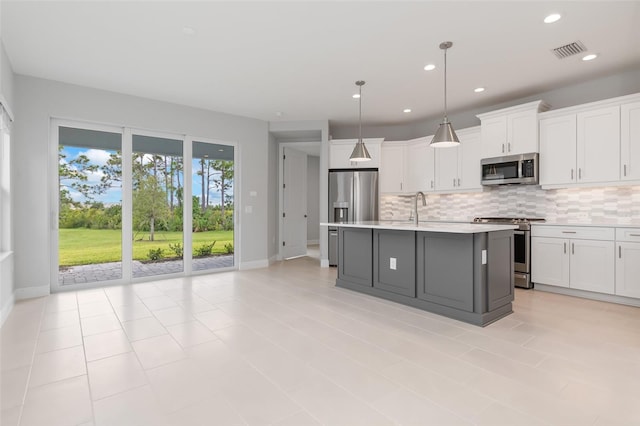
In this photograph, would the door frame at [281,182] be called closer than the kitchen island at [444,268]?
No

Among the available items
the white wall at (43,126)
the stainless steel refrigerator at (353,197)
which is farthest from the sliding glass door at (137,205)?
the stainless steel refrigerator at (353,197)

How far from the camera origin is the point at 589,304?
12.5 feet

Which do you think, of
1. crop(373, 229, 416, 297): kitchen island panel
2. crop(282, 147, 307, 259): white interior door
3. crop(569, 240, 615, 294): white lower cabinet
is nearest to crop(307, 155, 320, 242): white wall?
crop(282, 147, 307, 259): white interior door

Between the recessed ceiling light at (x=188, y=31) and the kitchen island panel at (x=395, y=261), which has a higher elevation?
the recessed ceiling light at (x=188, y=31)

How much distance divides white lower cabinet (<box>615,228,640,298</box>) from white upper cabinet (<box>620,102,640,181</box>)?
0.69 metres

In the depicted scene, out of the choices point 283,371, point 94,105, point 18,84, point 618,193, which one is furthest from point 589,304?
point 18,84

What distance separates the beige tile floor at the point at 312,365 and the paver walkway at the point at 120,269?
76 centimetres

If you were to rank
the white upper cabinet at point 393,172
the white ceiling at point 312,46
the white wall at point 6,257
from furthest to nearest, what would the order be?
the white upper cabinet at point 393,172
the white wall at point 6,257
the white ceiling at point 312,46

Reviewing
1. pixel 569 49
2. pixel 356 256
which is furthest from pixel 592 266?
pixel 356 256

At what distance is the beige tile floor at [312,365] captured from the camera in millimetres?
1766

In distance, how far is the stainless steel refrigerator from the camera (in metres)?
6.14

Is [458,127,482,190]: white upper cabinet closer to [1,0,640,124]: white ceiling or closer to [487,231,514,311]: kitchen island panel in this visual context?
[1,0,640,124]: white ceiling

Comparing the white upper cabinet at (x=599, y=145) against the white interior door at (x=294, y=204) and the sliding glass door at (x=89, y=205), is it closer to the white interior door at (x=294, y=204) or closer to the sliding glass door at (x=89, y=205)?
the white interior door at (x=294, y=204)

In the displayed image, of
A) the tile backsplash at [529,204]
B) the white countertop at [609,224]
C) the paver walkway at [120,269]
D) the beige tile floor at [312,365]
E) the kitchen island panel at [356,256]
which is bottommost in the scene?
the beige tile floor at [312,365]
